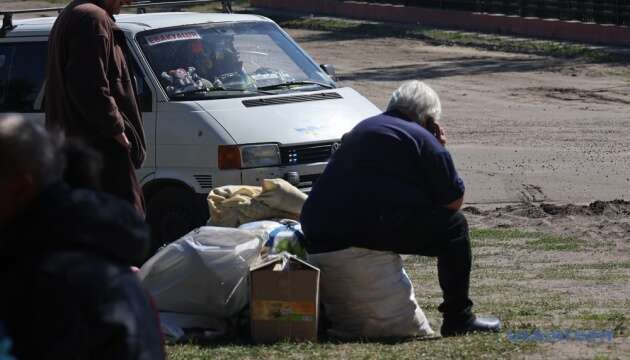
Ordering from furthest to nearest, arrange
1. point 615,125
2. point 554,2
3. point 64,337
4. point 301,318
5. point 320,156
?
point 554,2 → point 615,125 → point 320,156 → point 301,318 → point 64,337

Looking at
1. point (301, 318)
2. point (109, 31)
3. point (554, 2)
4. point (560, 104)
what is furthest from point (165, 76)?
point (554, 2)

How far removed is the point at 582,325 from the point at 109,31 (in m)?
2.98

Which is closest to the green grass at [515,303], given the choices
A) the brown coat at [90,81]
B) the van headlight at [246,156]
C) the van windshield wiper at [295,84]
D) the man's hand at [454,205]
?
the man's hand at [454,205]

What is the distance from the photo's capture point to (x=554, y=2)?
2736 cm

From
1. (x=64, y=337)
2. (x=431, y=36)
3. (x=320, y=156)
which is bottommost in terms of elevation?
(x=431, y=36)

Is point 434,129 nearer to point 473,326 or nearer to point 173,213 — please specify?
point 473,326

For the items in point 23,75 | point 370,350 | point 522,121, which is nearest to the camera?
point 370,350

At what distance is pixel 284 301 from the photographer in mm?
6484

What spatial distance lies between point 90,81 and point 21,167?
3.59 metres

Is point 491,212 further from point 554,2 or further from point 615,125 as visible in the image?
point 554,2

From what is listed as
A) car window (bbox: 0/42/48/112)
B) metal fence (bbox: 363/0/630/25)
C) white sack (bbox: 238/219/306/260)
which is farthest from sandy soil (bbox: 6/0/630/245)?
car window (bbox: 0/42/48/112)

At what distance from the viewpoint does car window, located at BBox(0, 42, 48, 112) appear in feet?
31.3

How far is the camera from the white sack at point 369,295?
6676mm

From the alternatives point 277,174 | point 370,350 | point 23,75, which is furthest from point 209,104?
point 370,350
